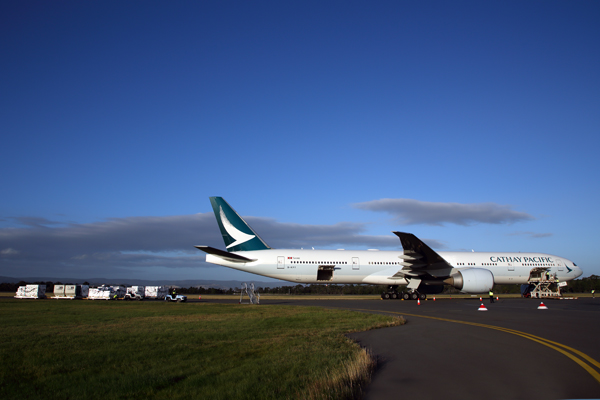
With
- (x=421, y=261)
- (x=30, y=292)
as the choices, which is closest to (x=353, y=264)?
(x=421, y=261)

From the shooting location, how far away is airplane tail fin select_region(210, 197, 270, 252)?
31.5 meters

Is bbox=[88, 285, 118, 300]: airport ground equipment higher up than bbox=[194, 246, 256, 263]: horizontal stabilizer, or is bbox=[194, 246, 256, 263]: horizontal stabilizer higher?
bbox=[194, 246, 256, 263]: horizontal stabilizer

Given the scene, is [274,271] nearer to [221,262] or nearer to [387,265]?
[221,262]

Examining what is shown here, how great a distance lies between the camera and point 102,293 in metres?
39.4

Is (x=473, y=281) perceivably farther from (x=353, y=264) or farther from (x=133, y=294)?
(x=133, y=294)

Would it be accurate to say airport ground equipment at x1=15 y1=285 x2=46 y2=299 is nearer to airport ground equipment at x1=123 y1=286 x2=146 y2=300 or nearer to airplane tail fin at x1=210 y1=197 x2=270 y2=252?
airport ground equipment at x1=123 y1=286 x2=146 y2=300

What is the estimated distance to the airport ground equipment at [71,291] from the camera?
1657 inches

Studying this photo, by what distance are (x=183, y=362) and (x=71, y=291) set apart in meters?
40.7

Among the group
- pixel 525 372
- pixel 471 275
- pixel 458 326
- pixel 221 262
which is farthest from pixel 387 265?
pixel 525 372

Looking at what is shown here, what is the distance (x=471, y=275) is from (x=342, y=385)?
25.3m

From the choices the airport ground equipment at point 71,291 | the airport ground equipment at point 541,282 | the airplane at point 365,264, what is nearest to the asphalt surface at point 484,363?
the airplane at point 365,264

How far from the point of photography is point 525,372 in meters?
6.57

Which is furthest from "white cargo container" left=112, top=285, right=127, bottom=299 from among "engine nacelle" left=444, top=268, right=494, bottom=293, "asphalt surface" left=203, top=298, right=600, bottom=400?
"asphalt surface" left=203, top=298, right=600, bottom=400

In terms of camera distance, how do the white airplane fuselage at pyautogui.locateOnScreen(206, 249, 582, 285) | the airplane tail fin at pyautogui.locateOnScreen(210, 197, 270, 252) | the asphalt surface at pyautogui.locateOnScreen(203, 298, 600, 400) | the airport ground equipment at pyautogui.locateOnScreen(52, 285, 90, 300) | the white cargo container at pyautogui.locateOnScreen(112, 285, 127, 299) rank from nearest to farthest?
the asphalt surface at pyautogui.locateOnScreen(203, 298, 600, 400) < the white airplane fuselage at pyautogui.locateOnScreen(206, 249, 582, 285) < the airplane tail fin at pyautogui.locateOnScreen(210, 197, 270, 252) < the white cargo container at pyautogui.locateOnScreen(112, 285, 127, 299) < the airport ground equipment at pyautogui.locateOnScreen(52, 285, 90, 300)
